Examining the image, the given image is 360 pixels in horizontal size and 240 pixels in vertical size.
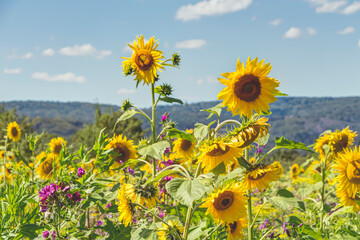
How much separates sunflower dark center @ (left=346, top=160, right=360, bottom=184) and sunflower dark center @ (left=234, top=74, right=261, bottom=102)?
38.8 inches

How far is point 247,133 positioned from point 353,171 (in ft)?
3.48

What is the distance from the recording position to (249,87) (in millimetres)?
1621

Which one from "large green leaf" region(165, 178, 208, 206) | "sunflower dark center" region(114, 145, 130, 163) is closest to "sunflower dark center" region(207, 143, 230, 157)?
"large green leaf" region(165, 178, 208, 206)

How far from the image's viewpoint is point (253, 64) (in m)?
1.61

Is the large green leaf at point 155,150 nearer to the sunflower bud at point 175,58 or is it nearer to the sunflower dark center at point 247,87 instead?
the sunflower dark center at point 247,87

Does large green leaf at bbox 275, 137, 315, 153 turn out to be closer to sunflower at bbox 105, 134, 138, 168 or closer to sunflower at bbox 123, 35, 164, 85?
sunflower at bbox 123, 35, 164, 85

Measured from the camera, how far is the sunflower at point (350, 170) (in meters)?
2.15

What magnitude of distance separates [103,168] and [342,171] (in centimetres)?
160

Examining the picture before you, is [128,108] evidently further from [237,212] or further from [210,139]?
[237,212]

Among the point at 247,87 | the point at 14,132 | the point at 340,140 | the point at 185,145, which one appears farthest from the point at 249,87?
the point at 14,132

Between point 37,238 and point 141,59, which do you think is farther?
point 141,59

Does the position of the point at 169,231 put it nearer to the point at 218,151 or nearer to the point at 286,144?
the point at 218,151

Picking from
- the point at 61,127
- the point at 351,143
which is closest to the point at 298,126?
the point at 61,127

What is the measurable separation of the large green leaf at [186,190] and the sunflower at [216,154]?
0.46ft
